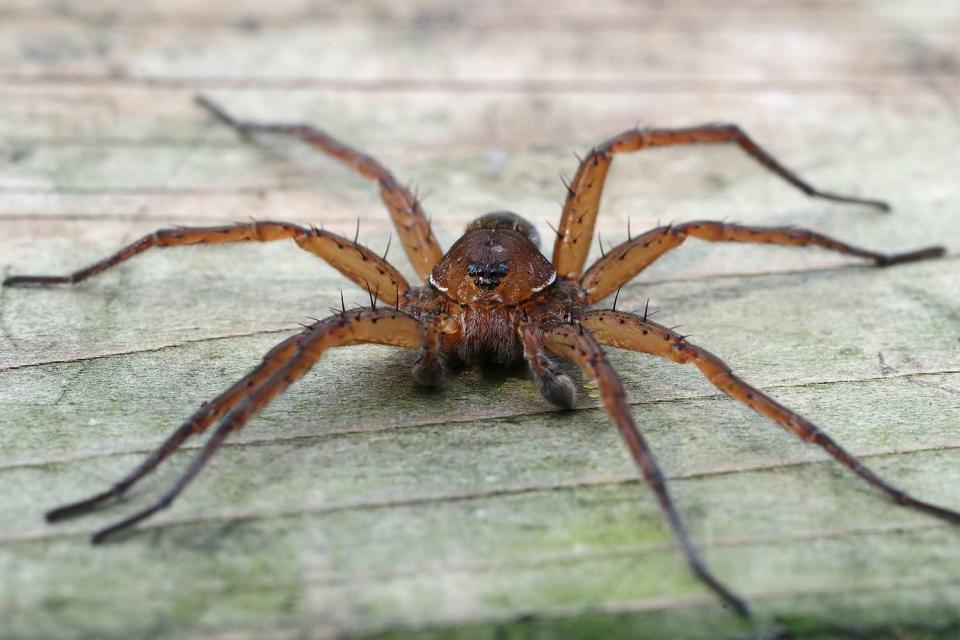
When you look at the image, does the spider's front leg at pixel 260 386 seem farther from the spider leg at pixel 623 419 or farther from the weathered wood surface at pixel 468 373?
the spider leg at pixel 623 419

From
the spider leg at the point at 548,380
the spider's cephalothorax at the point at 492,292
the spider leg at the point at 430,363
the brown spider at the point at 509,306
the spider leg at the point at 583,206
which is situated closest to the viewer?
the brown spider at the point at 509,306

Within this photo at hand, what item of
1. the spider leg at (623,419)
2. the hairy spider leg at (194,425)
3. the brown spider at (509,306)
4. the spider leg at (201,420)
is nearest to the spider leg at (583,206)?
the brown spider at (509,306)

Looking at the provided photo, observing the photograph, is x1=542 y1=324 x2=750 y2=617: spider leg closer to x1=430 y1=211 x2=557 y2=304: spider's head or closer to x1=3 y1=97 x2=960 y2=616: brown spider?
x1=3 y1=97 x2=960 y2=616: brown spider

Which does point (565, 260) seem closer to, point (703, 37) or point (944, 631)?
point (944, 631)

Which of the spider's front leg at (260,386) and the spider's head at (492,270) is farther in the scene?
the spider's head at (492,270)

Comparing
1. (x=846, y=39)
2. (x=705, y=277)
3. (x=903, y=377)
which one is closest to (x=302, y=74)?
(x=705, y=277)

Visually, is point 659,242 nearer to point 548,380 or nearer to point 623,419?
point 548,380

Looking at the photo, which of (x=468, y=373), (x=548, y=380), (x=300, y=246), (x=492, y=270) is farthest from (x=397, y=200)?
(x=548, y=380)
